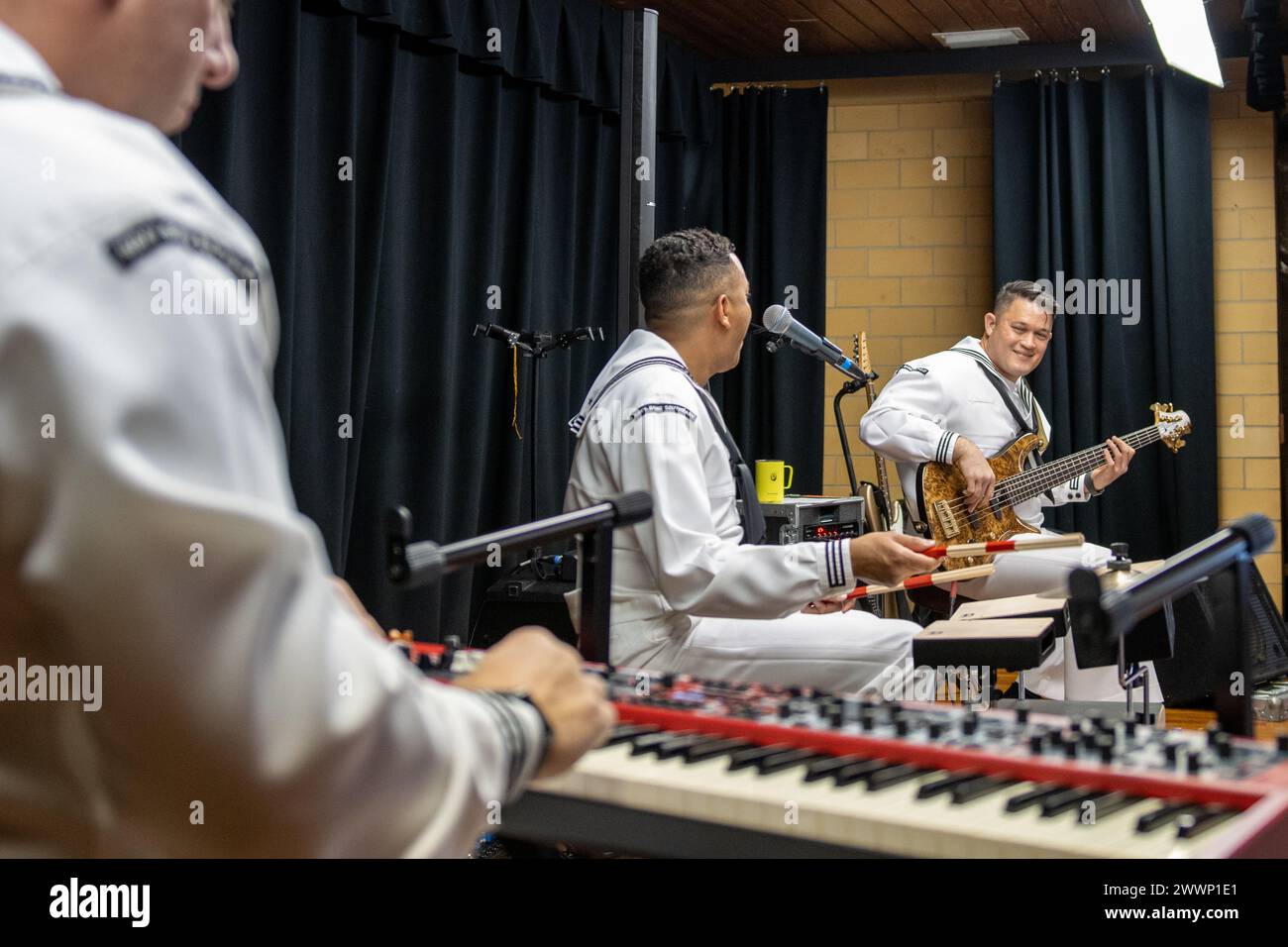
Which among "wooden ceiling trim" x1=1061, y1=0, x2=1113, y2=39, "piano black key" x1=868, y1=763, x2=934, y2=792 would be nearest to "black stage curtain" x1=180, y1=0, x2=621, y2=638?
"wooden ceiling trim" x1=1061, y1=0, x2=1113, y2=39

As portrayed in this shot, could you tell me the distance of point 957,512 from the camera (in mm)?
4473

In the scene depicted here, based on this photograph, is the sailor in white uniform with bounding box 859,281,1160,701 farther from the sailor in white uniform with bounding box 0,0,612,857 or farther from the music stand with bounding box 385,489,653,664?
Answer: the sailor in white uniform with bounding box 0,0,612,857

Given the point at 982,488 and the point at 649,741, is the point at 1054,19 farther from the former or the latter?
the point at 649,741

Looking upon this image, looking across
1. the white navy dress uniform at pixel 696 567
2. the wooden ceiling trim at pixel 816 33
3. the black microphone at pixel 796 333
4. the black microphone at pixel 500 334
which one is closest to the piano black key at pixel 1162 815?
the white navy dress uniform at pixel 696 567

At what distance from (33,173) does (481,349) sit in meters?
4.29

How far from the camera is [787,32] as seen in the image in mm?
6195

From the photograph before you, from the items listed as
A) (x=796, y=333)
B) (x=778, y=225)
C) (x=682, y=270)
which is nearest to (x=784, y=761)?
(x=682, y=270)

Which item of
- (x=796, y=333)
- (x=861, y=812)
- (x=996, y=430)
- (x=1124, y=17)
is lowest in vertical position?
(x=861, y=812)

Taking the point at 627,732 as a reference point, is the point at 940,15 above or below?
above

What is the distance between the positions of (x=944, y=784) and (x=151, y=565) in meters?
0.74

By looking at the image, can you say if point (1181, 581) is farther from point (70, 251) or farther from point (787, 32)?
point (787, 32)

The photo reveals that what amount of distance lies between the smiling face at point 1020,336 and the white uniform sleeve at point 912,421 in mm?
369

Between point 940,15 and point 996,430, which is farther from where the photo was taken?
point 940,15
